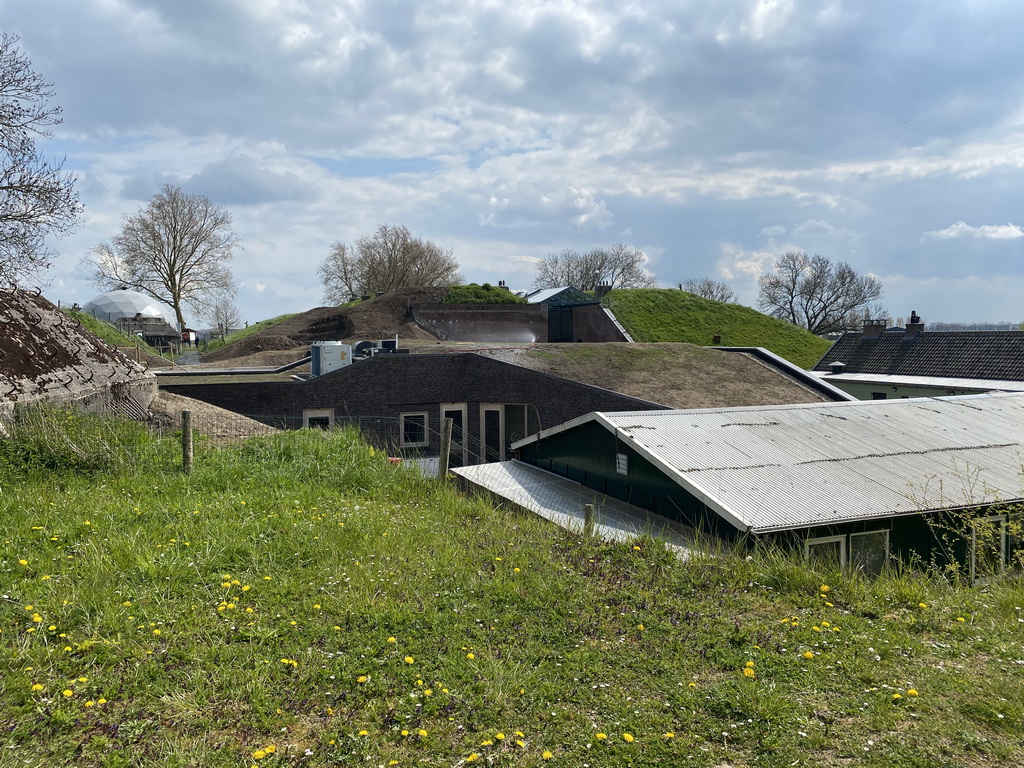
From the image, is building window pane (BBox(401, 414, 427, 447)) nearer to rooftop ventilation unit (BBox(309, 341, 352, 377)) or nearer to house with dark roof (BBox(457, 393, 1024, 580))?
rooftop ventilation unit (BBox(309, 341, 352, 377))

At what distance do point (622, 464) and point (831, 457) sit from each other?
3.30 metres

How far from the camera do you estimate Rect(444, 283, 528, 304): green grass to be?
42969 millimetres

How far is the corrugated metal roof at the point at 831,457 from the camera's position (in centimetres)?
948

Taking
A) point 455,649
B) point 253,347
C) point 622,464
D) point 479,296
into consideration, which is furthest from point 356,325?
point 455,649

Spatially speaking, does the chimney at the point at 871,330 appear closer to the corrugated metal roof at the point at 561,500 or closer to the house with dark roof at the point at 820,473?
the house with dark roof at the point at 820,473

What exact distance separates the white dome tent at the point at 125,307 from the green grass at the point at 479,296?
24560mm

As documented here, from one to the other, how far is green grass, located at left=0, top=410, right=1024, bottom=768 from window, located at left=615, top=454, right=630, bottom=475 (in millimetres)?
4893

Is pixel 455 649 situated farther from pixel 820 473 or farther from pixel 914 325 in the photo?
pixel 914 325

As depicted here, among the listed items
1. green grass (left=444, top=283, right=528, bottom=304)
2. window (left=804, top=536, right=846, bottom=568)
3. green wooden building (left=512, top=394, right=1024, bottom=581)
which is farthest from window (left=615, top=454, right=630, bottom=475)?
green grass (left=444, top=283, right=528, bottom=304)

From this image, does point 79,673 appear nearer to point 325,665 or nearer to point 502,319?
point 325,665

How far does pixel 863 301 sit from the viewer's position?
6456cm

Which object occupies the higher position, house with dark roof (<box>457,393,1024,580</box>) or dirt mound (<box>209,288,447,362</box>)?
dirt mound (<box>209,288,447,362</box>)

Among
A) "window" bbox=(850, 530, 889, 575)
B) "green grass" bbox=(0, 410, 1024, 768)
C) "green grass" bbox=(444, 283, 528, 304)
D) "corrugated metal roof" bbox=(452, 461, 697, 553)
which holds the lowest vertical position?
"window" bbox=(850, 530, 889, 575)

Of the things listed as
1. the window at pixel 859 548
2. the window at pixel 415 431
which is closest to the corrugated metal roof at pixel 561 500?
the window at pixel 859 548
